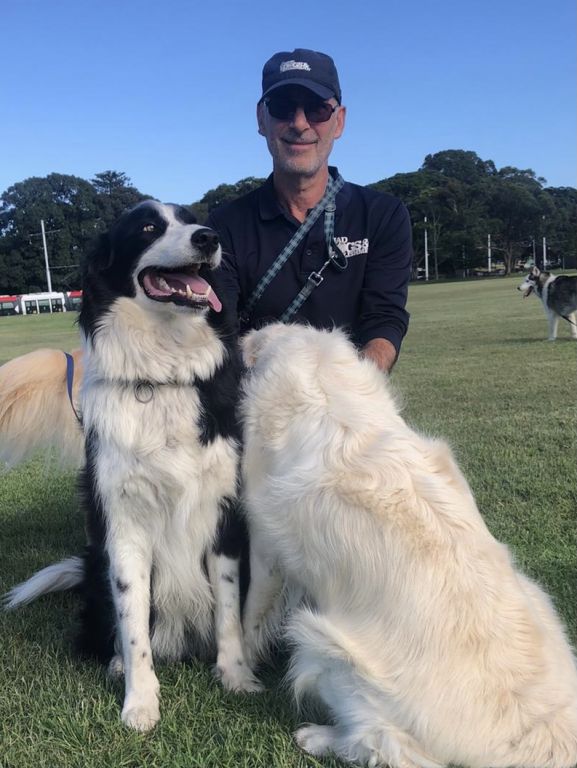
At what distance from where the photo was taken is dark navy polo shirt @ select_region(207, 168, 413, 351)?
12.8 ft

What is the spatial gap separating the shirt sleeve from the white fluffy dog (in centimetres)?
148

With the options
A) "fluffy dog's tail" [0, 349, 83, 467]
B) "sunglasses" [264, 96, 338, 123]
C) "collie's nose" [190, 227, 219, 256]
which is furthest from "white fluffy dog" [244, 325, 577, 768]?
"fluffy dog's tail" [0, 349, 83, 467]

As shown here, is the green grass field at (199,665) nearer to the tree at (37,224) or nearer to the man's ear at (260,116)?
the man's ear at (260,116)

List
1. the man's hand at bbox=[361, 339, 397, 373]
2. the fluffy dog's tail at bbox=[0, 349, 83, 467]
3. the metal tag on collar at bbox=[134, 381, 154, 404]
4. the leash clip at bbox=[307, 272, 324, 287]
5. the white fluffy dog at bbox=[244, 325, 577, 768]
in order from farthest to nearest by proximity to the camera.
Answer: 1. the fluffy dog's tail at bbox=[0, 349, 83, 467]
2. the leash clip at bbox=[307, 272, 324, 287]
3. the man's hand at bbox=[361, 339, 397, 373]
4. the metal tag on collar at bbox=[134, 381, 154, 404]
5. the white fluffy dog at bbox=[244, 325, 577, 768]

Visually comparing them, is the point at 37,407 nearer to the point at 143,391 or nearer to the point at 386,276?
the point at 143,391

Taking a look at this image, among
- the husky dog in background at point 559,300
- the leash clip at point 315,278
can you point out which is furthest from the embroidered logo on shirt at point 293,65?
the husky dog in background at point 559,300

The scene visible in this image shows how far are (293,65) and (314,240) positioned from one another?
3.17 feet

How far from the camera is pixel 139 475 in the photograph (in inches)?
97.3

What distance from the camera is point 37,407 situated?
4.38 m

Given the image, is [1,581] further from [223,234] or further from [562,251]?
[562,251]

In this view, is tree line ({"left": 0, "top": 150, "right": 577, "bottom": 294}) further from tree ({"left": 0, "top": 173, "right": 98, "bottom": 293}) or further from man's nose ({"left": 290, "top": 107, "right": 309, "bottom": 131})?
man's nose ({"left": 290, "top": 107, "right": 309, "bottom": 131})

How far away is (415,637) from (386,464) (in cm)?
56

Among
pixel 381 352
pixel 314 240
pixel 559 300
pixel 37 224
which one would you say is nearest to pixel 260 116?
pixel 314 240

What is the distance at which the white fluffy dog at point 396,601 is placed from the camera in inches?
75.3
